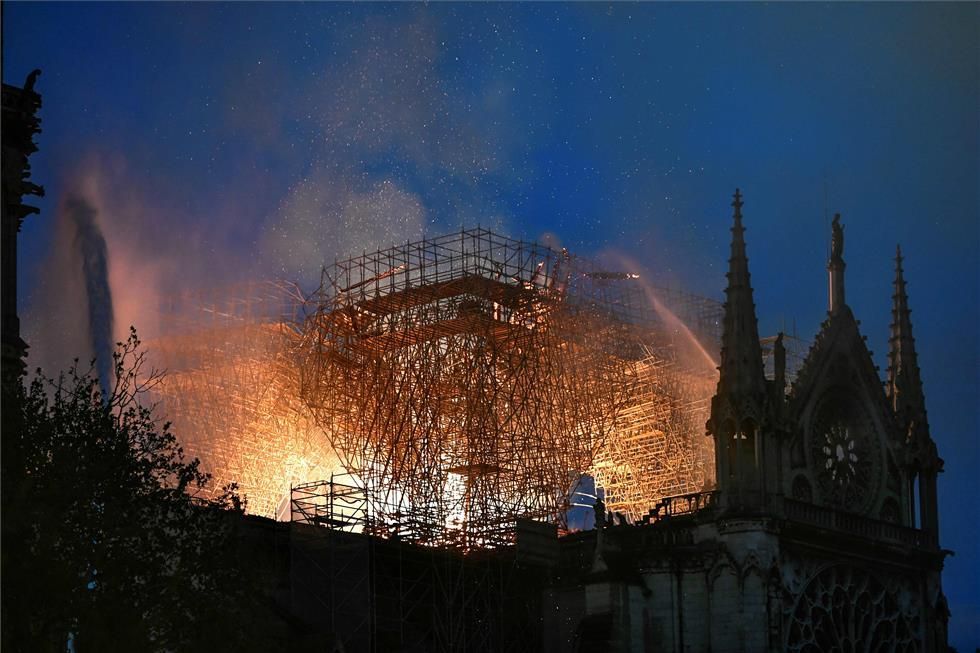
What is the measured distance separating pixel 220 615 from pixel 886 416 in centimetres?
3148

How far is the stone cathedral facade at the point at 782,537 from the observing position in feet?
178

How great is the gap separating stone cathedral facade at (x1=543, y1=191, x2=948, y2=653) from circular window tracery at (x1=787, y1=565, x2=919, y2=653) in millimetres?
50

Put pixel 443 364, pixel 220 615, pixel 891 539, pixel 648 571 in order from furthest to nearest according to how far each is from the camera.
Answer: pixel 443 364, pixel 891 539, pixel 648 571, pixel 220 615

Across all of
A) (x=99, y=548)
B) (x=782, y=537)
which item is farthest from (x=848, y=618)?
(x=99, y=548)

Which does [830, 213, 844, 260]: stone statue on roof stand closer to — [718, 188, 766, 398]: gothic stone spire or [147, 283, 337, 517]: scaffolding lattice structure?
[718, 188, 766, 398]: gothic stone spire

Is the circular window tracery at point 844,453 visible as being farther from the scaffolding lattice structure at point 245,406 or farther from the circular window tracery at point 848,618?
the scaffolding lattice structure at point 245,406

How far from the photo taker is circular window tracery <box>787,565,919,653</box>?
55.9 meters

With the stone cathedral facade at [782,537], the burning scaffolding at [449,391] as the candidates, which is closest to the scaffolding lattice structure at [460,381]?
the burning scaffolding at [449,391]

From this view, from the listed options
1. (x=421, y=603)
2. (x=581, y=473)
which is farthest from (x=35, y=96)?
(x=581, y=473)

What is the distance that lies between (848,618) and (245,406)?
109ft

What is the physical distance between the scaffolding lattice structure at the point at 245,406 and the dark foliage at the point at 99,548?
39945 mm

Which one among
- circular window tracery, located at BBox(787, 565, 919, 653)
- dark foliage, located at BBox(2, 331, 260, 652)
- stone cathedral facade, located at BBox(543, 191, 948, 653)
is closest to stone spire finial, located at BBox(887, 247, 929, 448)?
stone cathedral facade, located at BBox(543, 191, 948, 653)

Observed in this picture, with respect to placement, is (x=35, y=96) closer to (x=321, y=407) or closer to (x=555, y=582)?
(x=555, y=582)

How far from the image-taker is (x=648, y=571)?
55.3 metres
